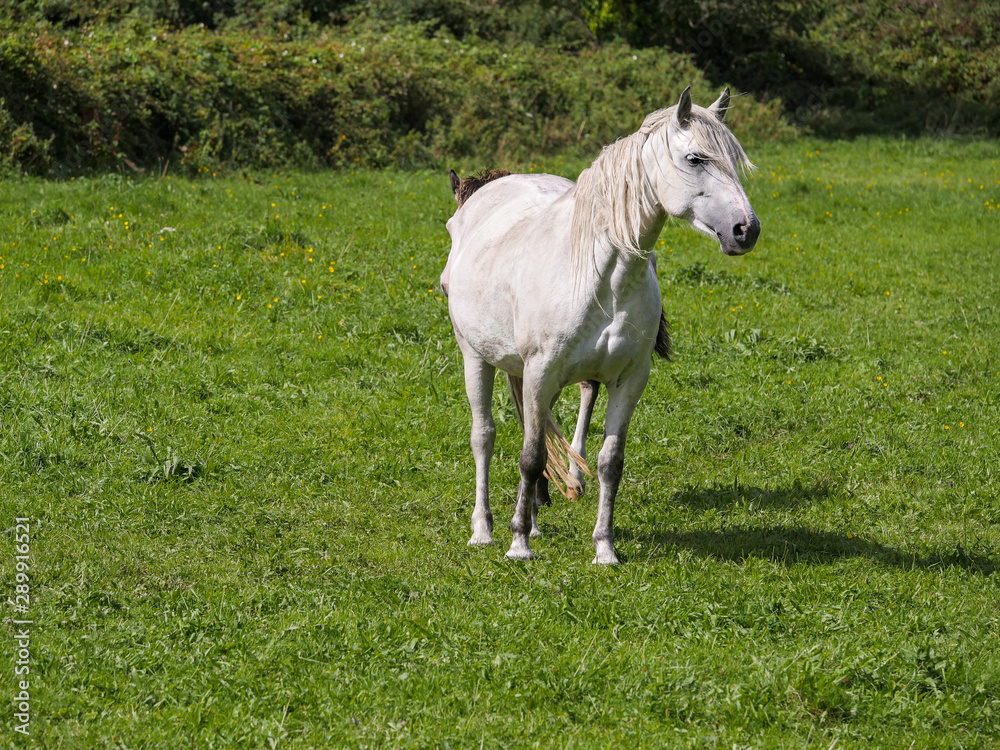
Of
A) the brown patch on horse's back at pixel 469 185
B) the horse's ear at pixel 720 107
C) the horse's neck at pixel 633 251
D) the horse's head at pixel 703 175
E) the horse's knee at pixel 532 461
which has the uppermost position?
the horse's ear at pixel 720 107

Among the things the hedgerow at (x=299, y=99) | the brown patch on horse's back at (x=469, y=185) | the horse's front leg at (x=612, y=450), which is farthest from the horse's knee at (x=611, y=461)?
the hedgerow at (x=299, y=99)

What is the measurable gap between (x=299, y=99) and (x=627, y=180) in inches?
454

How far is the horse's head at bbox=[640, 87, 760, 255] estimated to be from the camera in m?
4.26

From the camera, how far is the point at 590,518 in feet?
20.0

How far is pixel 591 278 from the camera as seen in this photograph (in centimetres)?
481

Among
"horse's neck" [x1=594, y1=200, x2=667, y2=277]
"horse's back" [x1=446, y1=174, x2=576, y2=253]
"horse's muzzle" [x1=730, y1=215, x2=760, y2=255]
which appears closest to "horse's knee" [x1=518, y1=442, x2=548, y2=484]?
"horse's neck" [x1=594, y1=200, x2=667, y2=277]

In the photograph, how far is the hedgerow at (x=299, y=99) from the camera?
13078mm

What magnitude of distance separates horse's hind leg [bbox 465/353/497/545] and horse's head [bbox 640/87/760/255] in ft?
5.69

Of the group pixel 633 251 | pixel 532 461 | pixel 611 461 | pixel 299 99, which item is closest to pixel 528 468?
pixel 532 461

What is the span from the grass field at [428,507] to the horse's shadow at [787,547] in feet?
0.09

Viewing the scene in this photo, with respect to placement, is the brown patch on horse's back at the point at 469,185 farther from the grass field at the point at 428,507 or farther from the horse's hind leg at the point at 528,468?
the horse's hind leg at the point at 528,468

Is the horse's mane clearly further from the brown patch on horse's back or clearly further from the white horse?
the brown patch on horse's back

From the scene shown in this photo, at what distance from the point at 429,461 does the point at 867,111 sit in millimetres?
19477

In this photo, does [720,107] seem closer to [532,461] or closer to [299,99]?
[532,461]
